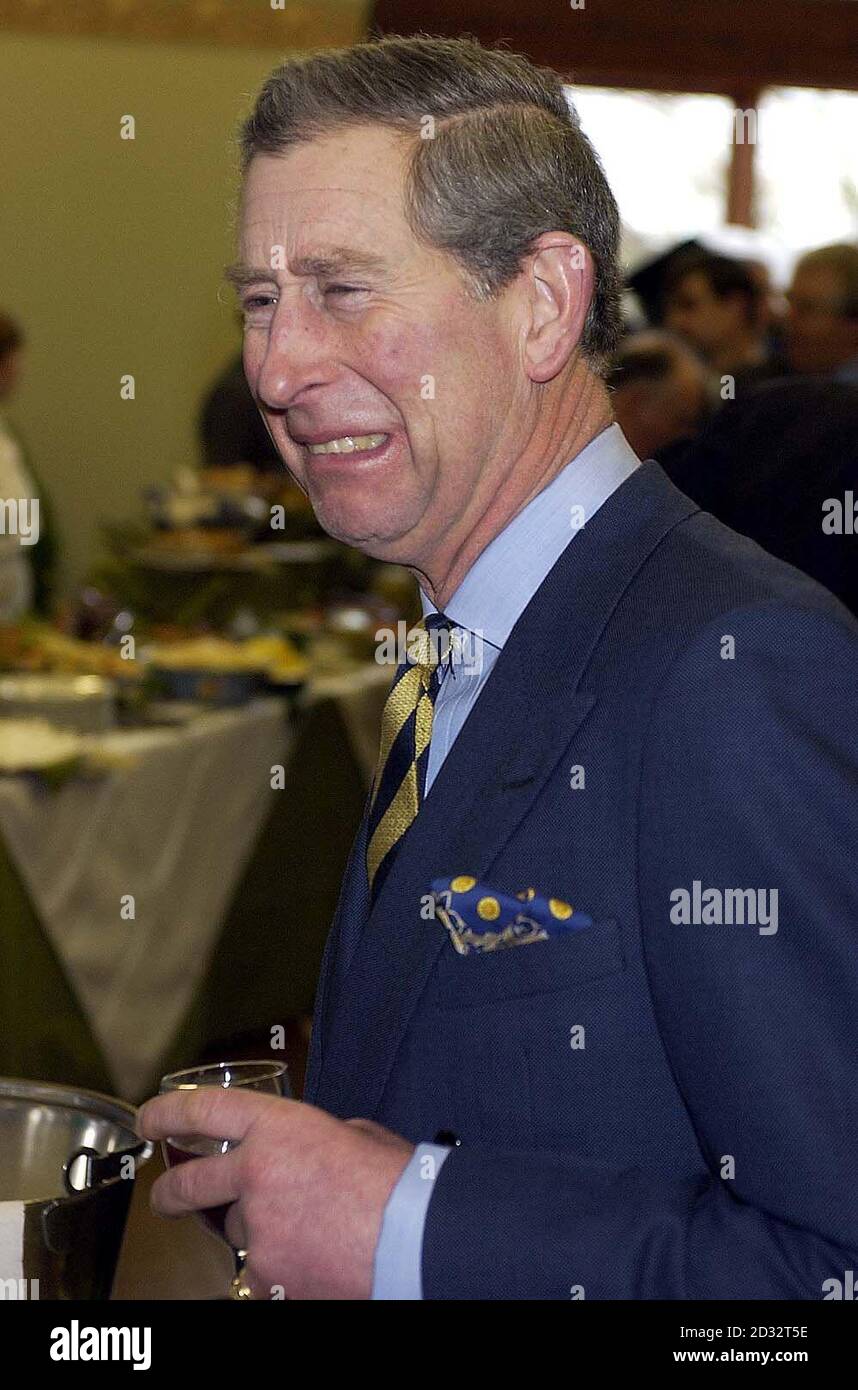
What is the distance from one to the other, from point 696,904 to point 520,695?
0.22m

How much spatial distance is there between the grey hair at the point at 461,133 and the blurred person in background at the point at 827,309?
3160 millimetres

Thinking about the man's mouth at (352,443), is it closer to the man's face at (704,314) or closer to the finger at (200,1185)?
the finger at (200,1185)

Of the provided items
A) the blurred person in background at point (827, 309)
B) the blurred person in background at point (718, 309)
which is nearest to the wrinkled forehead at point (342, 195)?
the blurred person in background at point (827, 309)

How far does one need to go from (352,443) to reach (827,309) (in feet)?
11.1

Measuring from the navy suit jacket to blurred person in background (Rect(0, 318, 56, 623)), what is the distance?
4294 mm

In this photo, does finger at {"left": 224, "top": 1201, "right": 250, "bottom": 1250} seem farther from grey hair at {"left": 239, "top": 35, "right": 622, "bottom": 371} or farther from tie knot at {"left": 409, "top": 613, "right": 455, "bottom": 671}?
grey hair at {"left": 239, "top": 35, "right": 622, "bottom": 371}

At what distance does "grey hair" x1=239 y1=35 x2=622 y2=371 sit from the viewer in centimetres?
116

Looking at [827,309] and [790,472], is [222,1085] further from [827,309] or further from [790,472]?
[827,309]

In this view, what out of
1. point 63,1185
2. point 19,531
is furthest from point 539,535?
point 19,531

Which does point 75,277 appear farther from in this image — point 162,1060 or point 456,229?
point 456,229

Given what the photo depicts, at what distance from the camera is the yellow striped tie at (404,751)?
1266 mm

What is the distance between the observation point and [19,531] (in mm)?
6309
